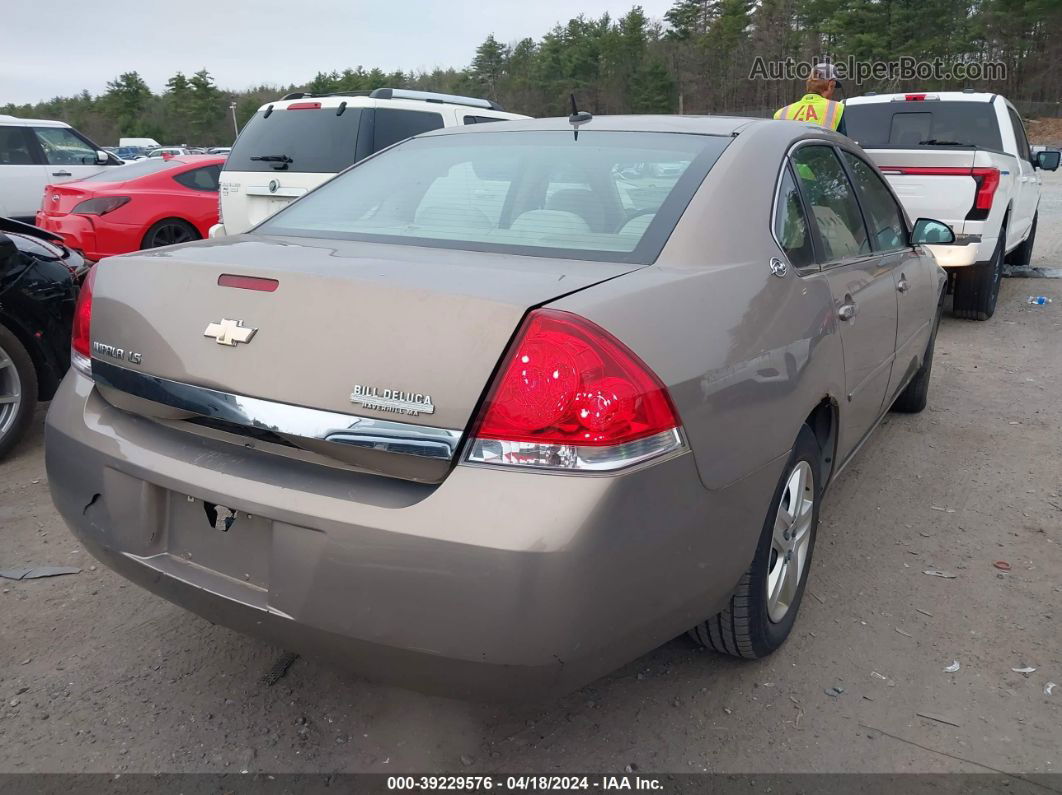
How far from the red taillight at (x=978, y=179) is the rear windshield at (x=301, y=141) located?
14.8 feet

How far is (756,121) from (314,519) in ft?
6.68

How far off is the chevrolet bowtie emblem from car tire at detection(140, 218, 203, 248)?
728 cm

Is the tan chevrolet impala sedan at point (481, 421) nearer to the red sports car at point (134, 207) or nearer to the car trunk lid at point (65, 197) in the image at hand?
the red sports car at point (134, 207)

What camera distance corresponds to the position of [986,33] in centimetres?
5419

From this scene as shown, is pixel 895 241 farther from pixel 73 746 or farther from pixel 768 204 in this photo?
pixel 73 746

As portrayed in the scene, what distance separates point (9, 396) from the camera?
4.21 metres

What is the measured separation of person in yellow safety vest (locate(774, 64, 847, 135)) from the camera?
19.6 ft

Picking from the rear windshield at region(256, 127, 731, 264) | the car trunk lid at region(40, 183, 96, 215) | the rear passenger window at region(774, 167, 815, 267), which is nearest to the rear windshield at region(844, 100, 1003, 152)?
the rear passenger window at region(774, 167, 815, 267)

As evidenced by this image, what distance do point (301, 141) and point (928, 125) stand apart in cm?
586

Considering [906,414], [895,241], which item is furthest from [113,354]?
[906,414]

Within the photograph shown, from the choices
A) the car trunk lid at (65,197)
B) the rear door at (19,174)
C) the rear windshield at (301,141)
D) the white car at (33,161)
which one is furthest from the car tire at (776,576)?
the rear door at (19,174)

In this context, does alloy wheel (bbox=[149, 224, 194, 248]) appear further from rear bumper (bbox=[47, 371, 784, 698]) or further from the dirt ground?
rear bumper (bbox=[47, 371, 784, 698])

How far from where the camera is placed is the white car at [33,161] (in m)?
11.3

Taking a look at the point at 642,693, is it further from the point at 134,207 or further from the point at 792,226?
the point at 134,207
